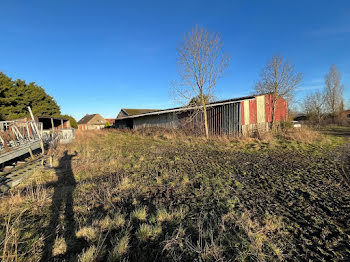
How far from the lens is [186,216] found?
2.84 meters

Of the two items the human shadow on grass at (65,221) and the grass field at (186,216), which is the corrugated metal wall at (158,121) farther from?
the human shadow on grass at (65,221)

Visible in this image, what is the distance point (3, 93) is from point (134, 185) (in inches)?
1089

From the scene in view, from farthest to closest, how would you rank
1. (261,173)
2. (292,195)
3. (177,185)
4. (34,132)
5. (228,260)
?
(34,132) → (261,173) → (177,185) → (292,195) → (228,260)

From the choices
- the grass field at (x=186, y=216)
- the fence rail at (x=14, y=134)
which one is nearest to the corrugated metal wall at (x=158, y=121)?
the fence rail at (x=14, y=134)

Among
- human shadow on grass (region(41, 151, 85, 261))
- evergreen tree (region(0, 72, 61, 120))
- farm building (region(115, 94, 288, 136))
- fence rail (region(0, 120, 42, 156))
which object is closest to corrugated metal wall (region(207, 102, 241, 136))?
farm building (region(115, 94, 288, 136))

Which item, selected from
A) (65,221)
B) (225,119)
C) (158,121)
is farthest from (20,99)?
(65,221)

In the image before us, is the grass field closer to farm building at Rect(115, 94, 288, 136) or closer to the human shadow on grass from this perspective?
the human shadow on grass

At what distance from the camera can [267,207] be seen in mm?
3061

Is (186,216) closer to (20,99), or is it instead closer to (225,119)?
(225,119)

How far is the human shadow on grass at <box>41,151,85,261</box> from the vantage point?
6.97 feet

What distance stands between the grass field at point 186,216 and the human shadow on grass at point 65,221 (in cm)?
1

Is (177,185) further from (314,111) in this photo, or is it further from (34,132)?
(314,111)

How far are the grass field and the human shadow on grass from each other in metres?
0.01

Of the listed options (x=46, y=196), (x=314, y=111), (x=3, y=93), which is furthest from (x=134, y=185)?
(x=314, y=111)
